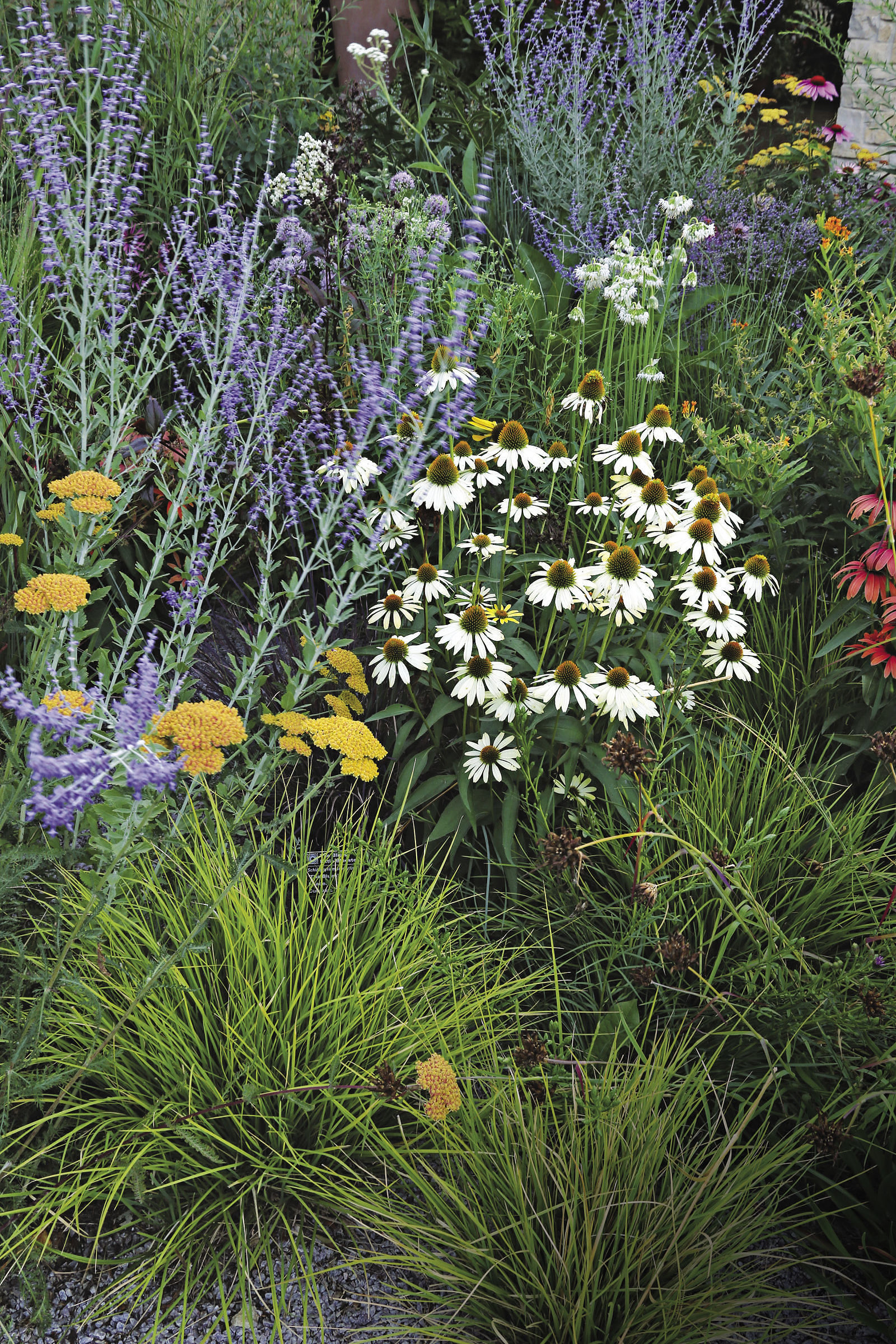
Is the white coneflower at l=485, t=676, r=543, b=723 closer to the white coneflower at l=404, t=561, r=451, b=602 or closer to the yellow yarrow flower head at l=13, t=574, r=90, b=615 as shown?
the white coneflower at l=404, t=561, r=451, b=602

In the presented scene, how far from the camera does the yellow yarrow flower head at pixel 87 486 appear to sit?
1.89 m

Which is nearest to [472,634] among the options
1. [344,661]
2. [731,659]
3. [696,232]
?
[344,661]

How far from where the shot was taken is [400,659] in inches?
92.0

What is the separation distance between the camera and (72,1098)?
6.05 feet

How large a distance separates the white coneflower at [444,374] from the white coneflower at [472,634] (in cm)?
50

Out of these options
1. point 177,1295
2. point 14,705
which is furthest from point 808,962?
Result: point 14,705

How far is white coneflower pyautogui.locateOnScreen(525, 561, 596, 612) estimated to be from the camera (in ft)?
7.51

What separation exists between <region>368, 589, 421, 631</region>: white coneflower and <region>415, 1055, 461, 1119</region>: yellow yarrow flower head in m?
1.07

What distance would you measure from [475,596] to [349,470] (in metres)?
0.44

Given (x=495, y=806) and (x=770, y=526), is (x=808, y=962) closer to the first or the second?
(x=495, y=806)

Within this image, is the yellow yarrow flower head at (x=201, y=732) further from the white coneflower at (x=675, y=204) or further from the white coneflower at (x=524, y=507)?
the white coneflower at (x=675, y=204)

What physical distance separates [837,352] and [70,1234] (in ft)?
9.06

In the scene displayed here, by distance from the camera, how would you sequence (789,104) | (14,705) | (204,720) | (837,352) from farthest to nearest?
(789,104) → (837,352) → (204,720) → (14,705)

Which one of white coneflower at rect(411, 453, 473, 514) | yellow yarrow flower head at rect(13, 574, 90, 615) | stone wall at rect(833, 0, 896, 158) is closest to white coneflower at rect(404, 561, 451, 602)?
white coneflower at rect(411, 453, 473, 514)
